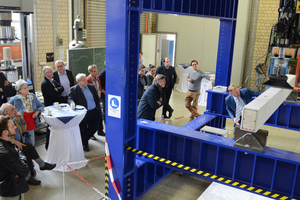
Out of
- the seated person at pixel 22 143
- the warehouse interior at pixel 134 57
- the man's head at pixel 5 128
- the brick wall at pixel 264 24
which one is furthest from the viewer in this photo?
the brick wall at pixel 264 24

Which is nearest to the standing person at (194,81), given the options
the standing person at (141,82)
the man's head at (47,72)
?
the standing person at (141,82)

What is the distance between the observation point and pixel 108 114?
5.11 metres

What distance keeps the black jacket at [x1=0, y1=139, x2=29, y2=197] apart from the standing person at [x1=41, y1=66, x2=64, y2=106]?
3.03 m

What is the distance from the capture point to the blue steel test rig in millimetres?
4617

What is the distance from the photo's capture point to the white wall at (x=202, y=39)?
14.9 m

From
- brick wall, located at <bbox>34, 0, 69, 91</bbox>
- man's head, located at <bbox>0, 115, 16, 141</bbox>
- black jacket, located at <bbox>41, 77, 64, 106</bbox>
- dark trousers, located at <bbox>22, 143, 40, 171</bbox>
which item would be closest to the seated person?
dark trousers, located at <bbox>22, 143, 40, 171</bbox>

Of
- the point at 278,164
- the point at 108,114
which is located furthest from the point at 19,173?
the point at 278,164

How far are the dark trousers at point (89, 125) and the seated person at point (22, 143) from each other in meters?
Result: 1.34

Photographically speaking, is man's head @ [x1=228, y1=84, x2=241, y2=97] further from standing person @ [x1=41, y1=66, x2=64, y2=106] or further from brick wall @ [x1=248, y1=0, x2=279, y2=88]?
brick wall @ [x1=248, y1=0, x2=279, y2=88]

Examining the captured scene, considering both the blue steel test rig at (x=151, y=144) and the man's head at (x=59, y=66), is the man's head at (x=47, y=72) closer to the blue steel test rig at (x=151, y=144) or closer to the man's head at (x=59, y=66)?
the man's head at (x=59, y=66)

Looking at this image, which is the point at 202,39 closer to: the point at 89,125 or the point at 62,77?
the point at 62,77

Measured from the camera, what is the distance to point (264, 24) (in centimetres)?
1463

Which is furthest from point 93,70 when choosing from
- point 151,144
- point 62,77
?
point 151,144

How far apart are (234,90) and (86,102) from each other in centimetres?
361
